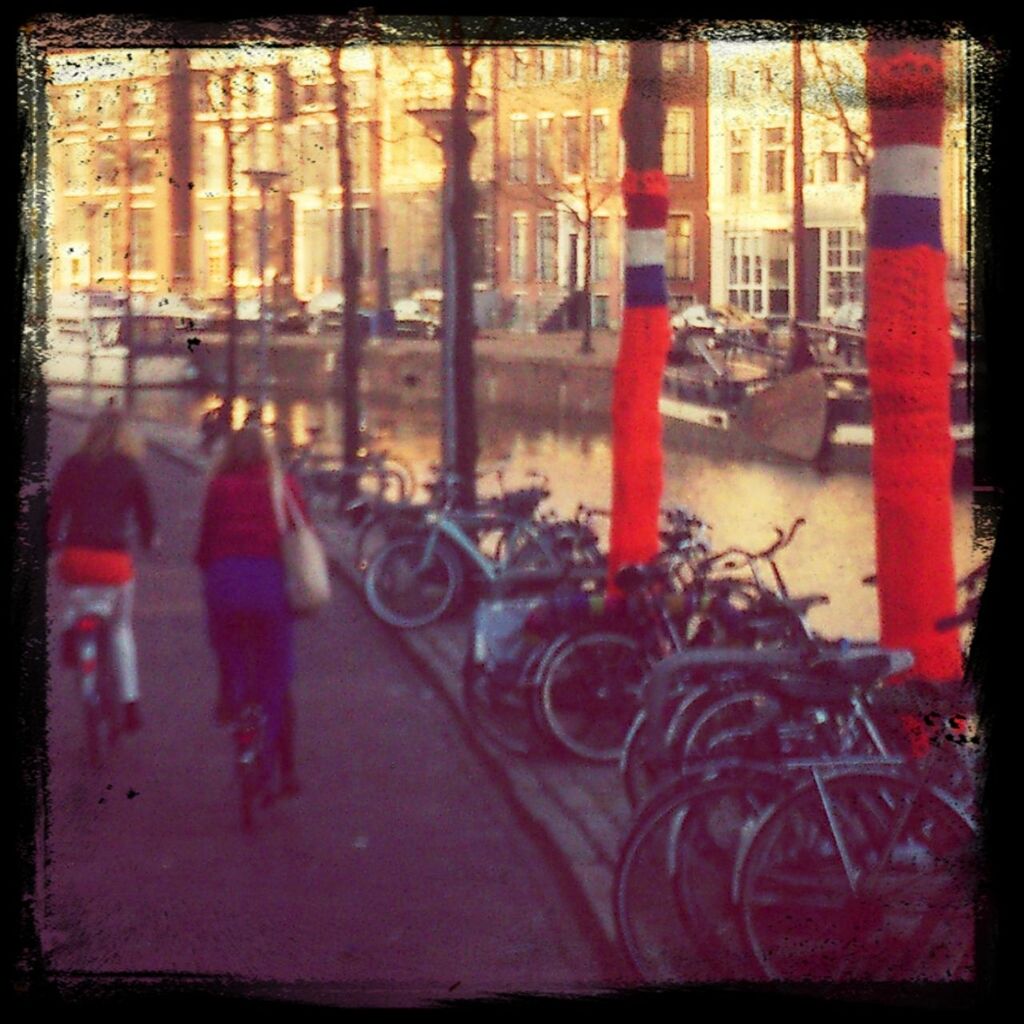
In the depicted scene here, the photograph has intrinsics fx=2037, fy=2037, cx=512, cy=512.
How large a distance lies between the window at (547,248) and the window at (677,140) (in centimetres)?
34

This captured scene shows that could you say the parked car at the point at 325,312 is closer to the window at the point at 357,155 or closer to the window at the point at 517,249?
the window at the point at 357,155

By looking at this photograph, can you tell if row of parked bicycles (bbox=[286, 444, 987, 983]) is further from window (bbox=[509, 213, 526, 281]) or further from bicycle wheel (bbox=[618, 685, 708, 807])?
window (bbox=[509, 213, 526, 281])

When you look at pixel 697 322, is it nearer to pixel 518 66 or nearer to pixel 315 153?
pixel 518 66

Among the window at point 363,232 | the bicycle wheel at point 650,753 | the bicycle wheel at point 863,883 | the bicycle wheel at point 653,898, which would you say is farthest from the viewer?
the bicycle wheel at point 650,753

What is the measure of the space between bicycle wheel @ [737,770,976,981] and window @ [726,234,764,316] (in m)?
1.30

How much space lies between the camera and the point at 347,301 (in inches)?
210

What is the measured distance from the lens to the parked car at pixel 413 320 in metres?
5.41

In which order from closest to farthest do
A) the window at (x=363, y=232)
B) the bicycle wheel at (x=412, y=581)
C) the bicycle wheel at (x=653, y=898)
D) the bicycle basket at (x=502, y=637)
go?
the bicycle wheel at (x=653, y=898), the window at (x=363, y=232), the bicycle wheel at (x=412, y=581), the bicycle basket at (x=502, y=637)

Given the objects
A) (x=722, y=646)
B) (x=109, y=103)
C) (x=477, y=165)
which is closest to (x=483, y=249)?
(x=477, y=165)

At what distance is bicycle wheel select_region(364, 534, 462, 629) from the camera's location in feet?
19.5

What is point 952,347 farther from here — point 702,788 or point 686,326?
point 702,788

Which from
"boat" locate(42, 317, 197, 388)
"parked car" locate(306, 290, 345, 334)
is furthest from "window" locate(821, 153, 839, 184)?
"boat" locate(42, 317, 197, 388)

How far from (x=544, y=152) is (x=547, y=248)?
0.25 meters

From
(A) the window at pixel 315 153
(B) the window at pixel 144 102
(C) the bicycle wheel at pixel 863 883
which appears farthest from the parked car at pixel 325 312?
(C) the bicycle wheel at pixel 863 883
